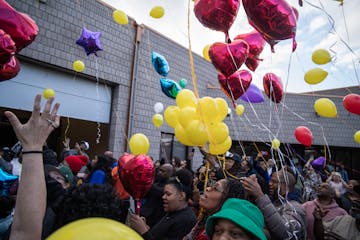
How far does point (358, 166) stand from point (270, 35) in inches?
503

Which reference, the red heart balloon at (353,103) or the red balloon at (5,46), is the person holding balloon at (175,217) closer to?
the red balloon at (5,46)

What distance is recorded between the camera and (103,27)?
8.11 m

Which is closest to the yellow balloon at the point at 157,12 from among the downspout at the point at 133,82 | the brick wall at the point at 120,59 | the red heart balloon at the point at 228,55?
the red heart balloon at the point at 228,55

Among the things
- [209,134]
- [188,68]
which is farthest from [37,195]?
[188,68]

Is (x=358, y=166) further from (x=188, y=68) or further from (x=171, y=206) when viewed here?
(x=171, y=206)

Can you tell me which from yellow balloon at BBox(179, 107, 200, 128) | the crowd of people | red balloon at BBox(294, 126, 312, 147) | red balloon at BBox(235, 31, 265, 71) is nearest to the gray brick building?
red balloon at BBox(294, 126, 312, 147)

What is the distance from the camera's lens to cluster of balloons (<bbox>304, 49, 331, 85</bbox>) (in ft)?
11.0

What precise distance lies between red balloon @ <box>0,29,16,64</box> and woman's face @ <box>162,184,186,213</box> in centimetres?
181

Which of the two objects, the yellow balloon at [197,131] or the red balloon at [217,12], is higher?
the red balloon at [217,12]

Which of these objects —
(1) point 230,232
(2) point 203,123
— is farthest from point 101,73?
(1) point 230,232

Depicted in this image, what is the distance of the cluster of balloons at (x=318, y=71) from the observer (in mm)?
3365

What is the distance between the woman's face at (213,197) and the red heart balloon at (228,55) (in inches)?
49.0

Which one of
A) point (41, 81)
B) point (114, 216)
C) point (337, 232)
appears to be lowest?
point (337, 232)

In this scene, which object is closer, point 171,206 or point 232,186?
point 232,186
